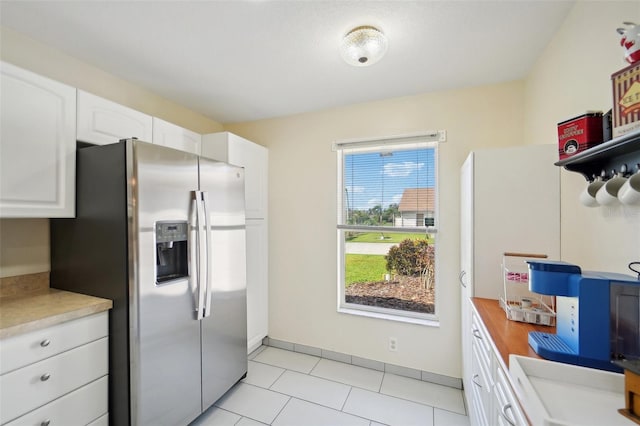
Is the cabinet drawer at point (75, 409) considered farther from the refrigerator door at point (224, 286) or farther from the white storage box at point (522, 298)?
the white storage box at point (522, 298)

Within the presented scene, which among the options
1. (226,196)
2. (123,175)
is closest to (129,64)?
(123,175)

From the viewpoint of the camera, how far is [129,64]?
1915 mm

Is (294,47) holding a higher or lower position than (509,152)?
higher

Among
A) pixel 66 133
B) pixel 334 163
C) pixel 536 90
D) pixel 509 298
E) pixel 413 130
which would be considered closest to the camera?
pixel 509 298

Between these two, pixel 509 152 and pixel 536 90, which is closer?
pixel 509 152

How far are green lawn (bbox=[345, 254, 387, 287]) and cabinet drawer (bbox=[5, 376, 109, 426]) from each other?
6.48ft

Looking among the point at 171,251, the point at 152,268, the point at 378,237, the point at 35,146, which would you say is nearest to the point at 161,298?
the point at 152,268

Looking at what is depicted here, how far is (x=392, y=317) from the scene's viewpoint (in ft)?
8.17

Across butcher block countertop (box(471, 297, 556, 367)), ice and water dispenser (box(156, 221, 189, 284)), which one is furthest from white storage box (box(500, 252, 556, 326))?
ice and water dispenser (box(156, 221, 189, 284))

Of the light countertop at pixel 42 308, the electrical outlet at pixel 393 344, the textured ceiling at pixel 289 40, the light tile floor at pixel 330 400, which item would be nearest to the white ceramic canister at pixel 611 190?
the textured ceiling at pixel 289 40

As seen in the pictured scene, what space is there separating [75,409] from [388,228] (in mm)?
2399

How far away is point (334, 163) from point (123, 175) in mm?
1747

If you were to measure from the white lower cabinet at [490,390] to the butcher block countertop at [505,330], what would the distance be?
0.04 metres

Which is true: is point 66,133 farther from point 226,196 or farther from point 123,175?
point 226,196
